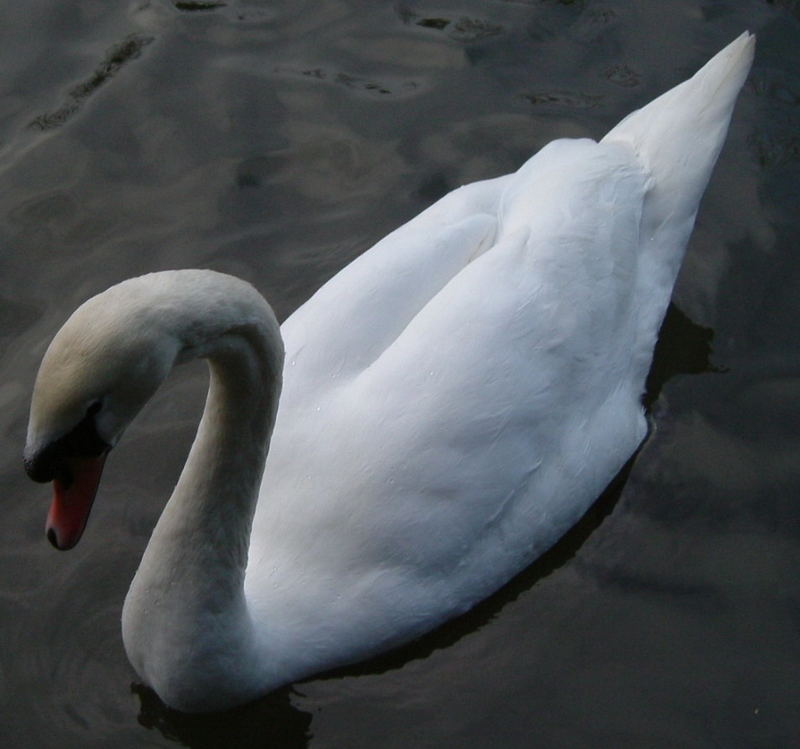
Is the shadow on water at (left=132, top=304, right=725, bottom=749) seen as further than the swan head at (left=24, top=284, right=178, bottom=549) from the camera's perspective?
Yes

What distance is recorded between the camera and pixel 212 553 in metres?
4.95

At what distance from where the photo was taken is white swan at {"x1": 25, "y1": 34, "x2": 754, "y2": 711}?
4.27 m

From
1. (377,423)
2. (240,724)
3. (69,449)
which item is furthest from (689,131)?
(69,449)

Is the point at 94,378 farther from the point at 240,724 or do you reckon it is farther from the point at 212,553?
the point at 240,724

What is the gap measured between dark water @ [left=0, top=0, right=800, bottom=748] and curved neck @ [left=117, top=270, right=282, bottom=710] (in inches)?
15.8

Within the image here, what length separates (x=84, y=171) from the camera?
8359mm

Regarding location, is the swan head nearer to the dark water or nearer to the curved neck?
the curved neck

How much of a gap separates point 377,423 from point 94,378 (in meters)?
1.66

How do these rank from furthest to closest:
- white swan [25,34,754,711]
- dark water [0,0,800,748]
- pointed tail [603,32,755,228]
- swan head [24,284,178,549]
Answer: pointed tail [603,32,755,228] < dark water [0,0,800,748] < white swan [25,34,754,711] < swan head [24,284,178,549]

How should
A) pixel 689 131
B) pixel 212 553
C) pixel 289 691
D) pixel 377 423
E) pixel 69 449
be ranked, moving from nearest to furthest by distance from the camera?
1. pixel 69 449
2. pixel 212 553
3. pixel 377 423
4. pixel 289 691
5. pixel 689 131

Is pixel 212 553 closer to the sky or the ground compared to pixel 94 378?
closer to the ground

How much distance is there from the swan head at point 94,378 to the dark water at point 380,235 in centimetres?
171

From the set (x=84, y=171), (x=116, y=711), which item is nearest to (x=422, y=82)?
(x=84, y=171)

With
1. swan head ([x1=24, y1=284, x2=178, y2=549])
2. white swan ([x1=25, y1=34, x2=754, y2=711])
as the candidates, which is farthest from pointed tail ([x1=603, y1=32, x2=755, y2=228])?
swan head ([x1=24, y1=284, x2=178, y2=549])
